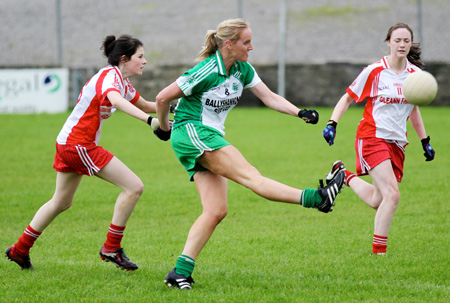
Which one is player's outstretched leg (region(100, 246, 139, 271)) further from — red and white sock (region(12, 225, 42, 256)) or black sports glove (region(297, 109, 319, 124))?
black sports glove (region(297, 109, 319, 124))

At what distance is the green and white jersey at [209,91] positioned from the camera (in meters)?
4.81

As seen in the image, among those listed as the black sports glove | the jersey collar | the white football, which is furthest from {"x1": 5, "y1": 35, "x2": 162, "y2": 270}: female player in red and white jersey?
the white football

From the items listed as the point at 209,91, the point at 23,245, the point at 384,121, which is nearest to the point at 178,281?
the point at 209,91

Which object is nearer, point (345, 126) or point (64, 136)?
point (64, 136)

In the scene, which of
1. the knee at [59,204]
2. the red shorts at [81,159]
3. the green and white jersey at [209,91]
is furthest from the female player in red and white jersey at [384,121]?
the knee at [59,204]

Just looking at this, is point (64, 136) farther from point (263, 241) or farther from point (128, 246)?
point (263, 241)

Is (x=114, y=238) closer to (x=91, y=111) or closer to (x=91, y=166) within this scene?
(x=91, y=166)

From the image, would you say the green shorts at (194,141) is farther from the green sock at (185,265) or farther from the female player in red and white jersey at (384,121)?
the female player in red and white jersey at (384,121)

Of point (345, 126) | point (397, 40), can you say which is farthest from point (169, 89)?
point (345, 126)

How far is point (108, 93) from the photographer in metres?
5.38

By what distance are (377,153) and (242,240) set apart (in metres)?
1.70

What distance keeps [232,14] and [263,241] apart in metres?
24.9

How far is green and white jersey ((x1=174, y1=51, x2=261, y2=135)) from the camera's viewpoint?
4.81 metres

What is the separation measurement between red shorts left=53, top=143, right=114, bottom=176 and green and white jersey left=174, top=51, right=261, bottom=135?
0.89m
